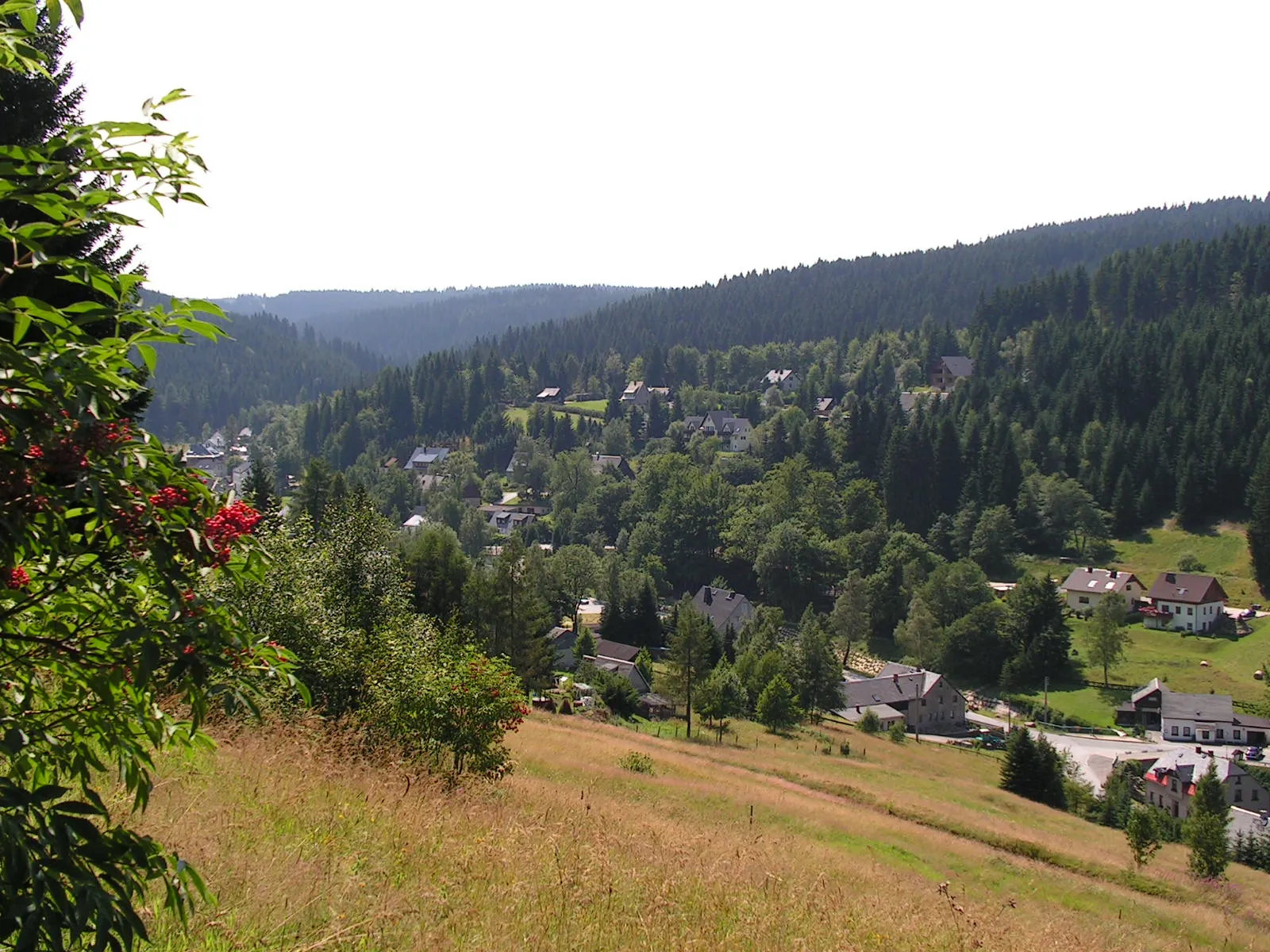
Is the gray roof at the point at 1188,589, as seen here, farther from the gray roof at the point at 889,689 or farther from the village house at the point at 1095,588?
the gray roof at the point at 889,689

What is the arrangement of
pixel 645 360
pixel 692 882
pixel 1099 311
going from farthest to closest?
pixel 645 360, pixel 1099 311, pixel 692 882

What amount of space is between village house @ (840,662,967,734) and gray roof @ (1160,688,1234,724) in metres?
11.3

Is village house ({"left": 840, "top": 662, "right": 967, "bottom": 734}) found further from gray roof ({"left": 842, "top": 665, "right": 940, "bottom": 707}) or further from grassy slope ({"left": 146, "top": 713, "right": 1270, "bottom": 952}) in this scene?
grassy slope ({"left": 146, "top": 713, "right": 1270, "bottom": 952})

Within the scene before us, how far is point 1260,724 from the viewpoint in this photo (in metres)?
51.8

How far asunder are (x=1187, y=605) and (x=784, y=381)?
8854cm

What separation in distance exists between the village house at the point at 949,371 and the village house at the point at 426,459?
71655 mm

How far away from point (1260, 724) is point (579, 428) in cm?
9378

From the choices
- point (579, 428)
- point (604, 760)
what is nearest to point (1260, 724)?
point (604, 760)

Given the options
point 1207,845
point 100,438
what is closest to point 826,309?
point 1207,845

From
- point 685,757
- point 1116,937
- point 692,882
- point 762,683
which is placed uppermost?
point 692,882

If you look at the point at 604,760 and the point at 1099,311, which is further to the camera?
the point at 1099,311

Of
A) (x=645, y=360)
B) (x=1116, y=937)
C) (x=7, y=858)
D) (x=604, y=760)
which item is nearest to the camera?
(x=7, y=858)

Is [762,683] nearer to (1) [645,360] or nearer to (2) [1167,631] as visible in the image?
(2) [1167,631]

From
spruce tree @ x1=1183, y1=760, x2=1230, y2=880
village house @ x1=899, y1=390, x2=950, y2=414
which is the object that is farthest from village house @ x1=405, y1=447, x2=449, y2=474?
spruce tree @ x1=1183, y1=760, x2=1230, y2=880
